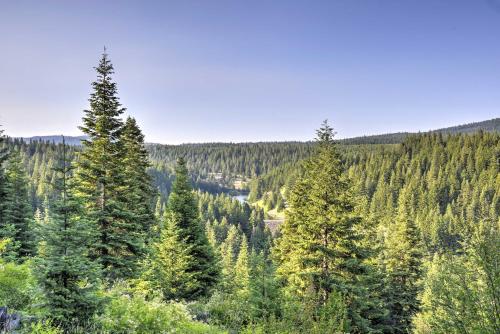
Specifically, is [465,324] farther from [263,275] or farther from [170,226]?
[170,226]

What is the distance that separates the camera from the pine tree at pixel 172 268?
18.7m

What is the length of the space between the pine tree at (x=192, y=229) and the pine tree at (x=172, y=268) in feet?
3.12

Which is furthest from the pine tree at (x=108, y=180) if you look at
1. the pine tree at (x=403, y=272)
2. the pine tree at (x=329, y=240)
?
the pine tree at (x=403, y=272)

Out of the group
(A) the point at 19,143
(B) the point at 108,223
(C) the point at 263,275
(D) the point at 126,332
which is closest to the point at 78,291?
(D) the point at 126,332

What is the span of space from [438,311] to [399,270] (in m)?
24.4

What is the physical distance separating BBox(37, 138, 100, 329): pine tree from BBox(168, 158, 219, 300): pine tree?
13.7 meters

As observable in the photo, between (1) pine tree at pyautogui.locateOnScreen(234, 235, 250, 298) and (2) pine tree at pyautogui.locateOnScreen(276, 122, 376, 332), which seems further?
(1) pine tree at pyautogui.locateOnScreen(234, 235, 250, 298)

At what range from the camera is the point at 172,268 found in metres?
18.8

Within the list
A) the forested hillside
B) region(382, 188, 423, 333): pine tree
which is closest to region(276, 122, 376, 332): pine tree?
the forested hillside

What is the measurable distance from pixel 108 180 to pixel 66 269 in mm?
11964

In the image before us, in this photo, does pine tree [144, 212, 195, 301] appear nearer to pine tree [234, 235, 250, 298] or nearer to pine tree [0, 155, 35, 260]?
pine tree [234, 235, 250, 298]

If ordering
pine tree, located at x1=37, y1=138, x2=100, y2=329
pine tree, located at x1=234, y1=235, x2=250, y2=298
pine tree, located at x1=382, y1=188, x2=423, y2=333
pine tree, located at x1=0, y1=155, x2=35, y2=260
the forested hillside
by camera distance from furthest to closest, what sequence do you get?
pine tree, located at x1=382, y1=188, x2=423, y2=333 → pine tree, located at x1=0, y1=155, x2=35, y2=260 → pine tree, located at x1=234, y1=235, x2=250, y2=298 → the forested hillside → pine tree, located at x1=37, y1=138, x2=100, y2=329

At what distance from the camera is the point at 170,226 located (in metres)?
19.5

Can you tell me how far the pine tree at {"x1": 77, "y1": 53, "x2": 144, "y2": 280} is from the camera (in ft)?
56.6
